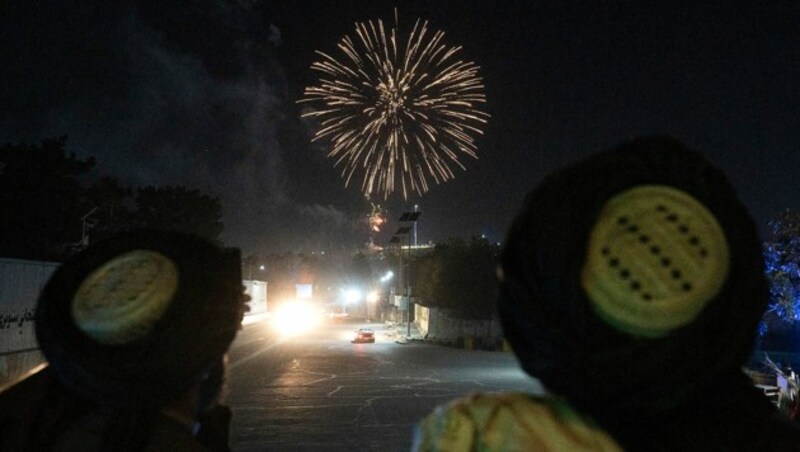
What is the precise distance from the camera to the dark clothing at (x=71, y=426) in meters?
1.61

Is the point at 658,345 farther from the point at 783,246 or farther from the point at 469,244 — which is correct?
the point at 469,244

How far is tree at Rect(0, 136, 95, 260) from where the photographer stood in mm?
28312

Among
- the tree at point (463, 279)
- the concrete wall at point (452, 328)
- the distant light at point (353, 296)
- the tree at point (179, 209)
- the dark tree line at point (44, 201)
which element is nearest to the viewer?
the dark tree line at point (44, 201)

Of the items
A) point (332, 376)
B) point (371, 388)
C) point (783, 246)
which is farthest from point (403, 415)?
point (783, 246)

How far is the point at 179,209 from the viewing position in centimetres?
6038

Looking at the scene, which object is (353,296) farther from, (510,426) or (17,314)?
(510,426)

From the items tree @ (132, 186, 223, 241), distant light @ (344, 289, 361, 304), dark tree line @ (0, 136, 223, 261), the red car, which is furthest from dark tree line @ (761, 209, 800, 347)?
distant light @ (344, 289, 361, 304)

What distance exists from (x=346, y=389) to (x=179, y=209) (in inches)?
1775

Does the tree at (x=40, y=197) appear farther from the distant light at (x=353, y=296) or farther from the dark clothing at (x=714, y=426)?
the distant light at (x=353, y=296)

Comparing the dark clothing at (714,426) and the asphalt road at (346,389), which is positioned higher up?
the dark clothing at (714,426)

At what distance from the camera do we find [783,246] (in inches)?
1390

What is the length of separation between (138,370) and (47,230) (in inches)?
1260

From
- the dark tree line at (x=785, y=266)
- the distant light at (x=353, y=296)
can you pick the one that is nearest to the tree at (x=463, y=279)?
the dark tree line at (x=785, y=266)

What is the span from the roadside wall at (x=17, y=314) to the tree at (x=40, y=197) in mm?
11237
